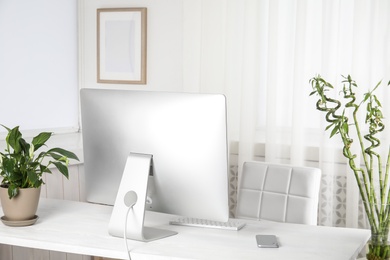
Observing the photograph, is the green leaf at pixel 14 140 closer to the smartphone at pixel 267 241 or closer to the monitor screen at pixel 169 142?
the monitor screen at pixel 169 142

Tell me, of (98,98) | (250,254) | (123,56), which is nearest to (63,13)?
(123,56)

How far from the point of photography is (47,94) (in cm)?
394

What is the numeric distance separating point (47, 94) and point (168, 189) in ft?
6.26

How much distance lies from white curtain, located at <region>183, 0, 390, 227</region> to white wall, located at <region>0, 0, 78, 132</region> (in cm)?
82

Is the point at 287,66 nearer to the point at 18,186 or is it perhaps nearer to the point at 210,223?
the point at 210,223

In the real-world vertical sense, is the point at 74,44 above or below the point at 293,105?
above

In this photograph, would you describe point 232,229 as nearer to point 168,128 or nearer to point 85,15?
point 168,128

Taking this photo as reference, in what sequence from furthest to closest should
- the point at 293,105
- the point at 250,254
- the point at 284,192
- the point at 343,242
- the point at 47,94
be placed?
the point at 47,94, the point at 293,105, the point at 284,192, the point at 343,242, the point at 250,254

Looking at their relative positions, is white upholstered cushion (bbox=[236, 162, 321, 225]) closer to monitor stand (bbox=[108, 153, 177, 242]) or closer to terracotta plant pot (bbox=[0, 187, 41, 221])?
monitor stand (bbox=[108, 153, 177, 242])

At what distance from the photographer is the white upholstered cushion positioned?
283cm

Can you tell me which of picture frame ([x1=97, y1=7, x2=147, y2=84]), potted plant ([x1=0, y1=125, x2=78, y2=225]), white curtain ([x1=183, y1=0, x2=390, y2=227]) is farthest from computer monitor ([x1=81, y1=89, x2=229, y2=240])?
picture frame ([x1=97, y1=7, x2=147, y2=84])

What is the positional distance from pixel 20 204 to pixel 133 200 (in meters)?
0.46

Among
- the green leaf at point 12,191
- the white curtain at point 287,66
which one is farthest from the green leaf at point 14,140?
the white curtain at point 287,66

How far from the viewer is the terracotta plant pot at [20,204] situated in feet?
7.87
